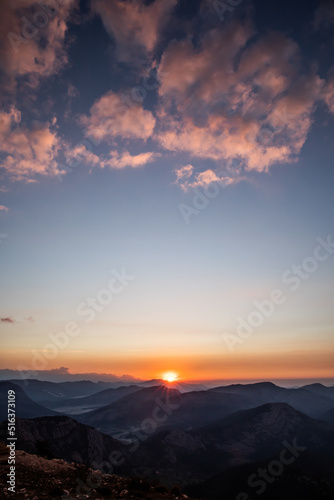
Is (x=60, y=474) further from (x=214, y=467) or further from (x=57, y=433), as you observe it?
(x=214, y=467)

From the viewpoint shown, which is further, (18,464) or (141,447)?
(141,447)

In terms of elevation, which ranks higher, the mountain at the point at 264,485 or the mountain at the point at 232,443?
the mountain at the point at 264,485

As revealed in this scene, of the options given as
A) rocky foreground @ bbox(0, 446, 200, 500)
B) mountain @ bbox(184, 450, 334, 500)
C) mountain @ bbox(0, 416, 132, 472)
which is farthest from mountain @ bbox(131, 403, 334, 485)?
rocky foreground @ bbox(0, 446, 200, 500)

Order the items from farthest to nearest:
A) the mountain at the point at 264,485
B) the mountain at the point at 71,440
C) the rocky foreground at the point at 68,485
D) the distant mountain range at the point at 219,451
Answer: the mountain at the point at 71,440 < the distant mountain range at the point at 219,451 < the mountain at the point at 264,485 < the rocky foreground at the point at 68,485

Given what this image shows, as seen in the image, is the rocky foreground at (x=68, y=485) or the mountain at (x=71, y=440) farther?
the mountain at (x=71, y=440)

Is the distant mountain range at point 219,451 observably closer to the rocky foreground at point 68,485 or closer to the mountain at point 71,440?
the mountain at point 71,440

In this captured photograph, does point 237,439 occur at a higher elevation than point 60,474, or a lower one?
lower

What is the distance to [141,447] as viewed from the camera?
13725 cm

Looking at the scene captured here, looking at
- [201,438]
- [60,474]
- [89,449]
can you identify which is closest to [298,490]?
[89,449]

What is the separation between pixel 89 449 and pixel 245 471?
60.1m

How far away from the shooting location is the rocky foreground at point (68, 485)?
1616 cm

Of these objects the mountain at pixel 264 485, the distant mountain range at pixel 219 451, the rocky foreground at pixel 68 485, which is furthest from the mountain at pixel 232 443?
the rocky foreground at pixel 68 485

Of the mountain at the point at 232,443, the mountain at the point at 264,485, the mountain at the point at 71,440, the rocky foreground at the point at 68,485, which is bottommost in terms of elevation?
the mountain at the point at 232,443

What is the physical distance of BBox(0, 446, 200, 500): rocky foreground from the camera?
53.0ft
